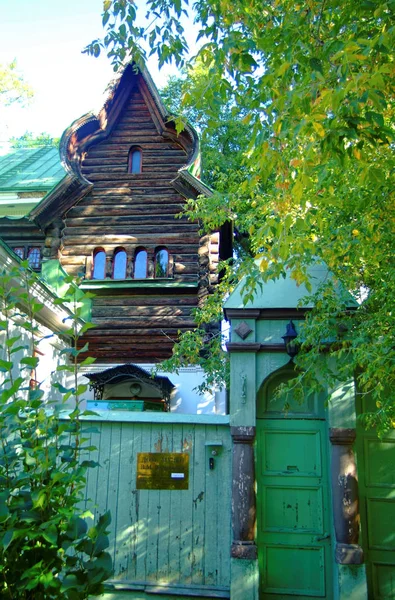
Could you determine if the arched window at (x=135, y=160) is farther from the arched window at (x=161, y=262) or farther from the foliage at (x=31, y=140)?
the foliage at (x=31, y=140)

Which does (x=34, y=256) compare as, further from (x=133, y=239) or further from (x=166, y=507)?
(x=166, y=507)

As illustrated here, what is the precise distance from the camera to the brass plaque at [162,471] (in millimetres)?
6824

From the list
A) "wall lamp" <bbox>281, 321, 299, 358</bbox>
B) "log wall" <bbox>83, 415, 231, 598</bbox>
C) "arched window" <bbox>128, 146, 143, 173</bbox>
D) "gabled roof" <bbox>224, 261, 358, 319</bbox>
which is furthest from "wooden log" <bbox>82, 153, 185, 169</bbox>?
"log wall" <bbox>83, 415, 231, 598</bbox>

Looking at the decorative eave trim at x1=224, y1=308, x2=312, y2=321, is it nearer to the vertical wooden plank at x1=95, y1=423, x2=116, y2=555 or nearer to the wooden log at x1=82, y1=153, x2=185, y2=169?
the vertical wooden plank at x1=95, y1=423, x2=116, y2=555

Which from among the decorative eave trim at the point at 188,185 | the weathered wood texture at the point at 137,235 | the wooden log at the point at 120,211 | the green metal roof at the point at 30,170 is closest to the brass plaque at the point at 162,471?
the weathered wood texture at the point at 137,235

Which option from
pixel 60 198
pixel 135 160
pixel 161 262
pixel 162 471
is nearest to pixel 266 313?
pixel 162 471

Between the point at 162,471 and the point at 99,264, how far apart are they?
27.4 ft

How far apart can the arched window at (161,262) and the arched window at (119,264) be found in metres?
0.82

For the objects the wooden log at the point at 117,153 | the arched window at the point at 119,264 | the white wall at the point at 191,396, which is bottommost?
the white wall at the point at 191,396

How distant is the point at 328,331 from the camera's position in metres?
6.44

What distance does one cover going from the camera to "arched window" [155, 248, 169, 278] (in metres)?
14.0

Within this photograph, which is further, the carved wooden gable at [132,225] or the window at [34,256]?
the window at [34,256]

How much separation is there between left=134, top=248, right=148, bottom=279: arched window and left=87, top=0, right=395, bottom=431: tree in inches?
294

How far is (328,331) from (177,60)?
131 inches
